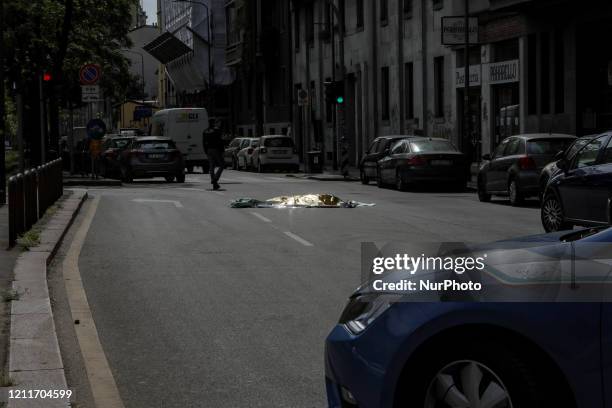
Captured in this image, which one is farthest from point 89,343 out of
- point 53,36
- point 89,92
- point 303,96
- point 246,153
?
point 246,153

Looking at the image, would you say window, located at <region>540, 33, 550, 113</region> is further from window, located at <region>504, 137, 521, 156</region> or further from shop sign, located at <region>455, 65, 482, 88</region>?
window, located at <region>504, 137, 521, 156</region>

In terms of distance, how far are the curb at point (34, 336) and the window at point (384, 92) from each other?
113ft

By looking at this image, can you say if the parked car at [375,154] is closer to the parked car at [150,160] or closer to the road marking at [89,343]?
the parked car at [150,160]

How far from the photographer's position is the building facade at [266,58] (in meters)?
65.4

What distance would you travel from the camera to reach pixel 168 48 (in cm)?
10406

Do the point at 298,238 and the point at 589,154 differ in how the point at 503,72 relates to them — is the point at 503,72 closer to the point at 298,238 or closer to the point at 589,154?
the point at 589,154

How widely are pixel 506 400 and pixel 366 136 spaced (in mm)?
44799

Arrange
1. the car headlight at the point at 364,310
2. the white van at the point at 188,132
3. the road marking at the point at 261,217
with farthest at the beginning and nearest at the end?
1. the white van at the point at 188,132
2. the road marking at the point at 261,217
3. the car headlight at the point at 364,310

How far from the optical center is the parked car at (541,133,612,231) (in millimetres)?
15219

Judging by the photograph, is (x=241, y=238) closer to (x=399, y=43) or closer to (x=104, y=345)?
(x=104, y=345)

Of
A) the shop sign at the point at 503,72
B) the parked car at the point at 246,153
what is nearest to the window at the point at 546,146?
the shop sign at the point at 503,72

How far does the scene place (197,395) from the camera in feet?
21.6

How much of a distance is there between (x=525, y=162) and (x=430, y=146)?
753cm

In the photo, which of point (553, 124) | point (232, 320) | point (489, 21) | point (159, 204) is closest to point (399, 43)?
point (489, 21)
